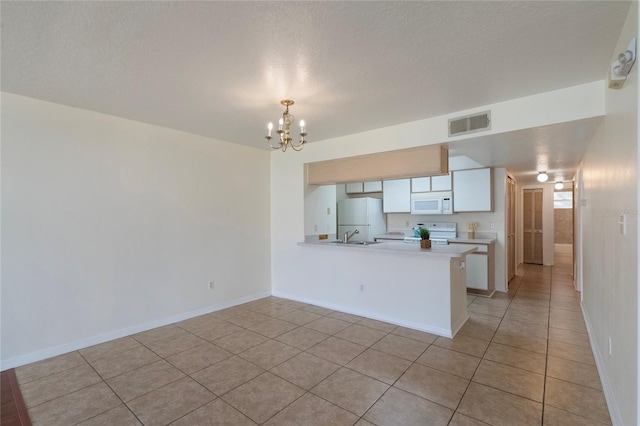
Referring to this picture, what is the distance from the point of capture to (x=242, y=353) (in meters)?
2.99

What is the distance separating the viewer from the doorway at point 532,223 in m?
8.25

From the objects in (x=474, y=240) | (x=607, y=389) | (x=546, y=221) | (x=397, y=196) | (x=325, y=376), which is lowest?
(x=325, y=376)

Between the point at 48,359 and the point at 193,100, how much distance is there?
2.88m

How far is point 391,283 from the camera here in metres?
3.85

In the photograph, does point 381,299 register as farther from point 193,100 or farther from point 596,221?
point 193,100

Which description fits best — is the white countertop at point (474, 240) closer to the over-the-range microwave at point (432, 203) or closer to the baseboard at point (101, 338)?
the over-the-range microwave at point (432, 203)

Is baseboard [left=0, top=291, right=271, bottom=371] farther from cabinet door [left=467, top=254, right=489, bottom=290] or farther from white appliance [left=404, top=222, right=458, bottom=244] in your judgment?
cabinet door [left=467, top=254, right=489, bottom=290]

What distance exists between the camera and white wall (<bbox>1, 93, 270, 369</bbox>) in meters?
2.79

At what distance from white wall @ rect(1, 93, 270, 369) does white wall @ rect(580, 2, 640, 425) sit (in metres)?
4.18

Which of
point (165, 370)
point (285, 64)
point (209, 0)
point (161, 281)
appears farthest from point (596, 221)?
point (161, 281)

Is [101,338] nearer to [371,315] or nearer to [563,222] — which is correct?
[371,315]

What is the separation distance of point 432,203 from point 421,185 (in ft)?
1.43

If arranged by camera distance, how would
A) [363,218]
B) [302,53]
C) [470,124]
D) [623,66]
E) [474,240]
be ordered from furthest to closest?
1. [363,218]
2. [474,240]
3. [470,124]
4. [302,53]
5. [623,66]

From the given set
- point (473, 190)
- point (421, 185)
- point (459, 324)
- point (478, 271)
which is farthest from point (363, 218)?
point (459, 324)
